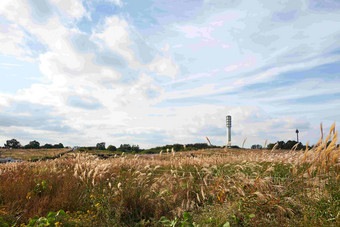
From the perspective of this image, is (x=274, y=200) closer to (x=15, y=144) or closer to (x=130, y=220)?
(x=130, y=220)

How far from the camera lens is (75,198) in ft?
18.2

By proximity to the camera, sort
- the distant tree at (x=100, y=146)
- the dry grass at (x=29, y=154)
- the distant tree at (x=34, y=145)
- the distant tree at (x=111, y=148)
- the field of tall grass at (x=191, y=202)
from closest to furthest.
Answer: the field of tall grass at (x=191, y=202) → the dry grass at (x=29, y=154) → the distant tree at (x=111, y=148) → the distant tree at (x=100, y=146) → the distant tree at (x=34, y=145)

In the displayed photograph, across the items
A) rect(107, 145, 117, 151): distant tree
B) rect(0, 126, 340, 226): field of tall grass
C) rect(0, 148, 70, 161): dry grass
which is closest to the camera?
rect(0, 126, 340, 226): field of tall grass

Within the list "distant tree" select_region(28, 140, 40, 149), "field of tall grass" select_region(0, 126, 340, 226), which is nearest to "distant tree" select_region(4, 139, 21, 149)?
"distant tree" select_region(28, 140, 40, 149)

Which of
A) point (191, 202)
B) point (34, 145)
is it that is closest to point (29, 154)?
point (34, 145)

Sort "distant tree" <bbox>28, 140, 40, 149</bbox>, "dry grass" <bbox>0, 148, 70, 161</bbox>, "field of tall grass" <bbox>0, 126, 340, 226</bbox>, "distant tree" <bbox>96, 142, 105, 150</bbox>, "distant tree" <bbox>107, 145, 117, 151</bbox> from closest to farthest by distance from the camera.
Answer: "field of tall grass" <bbox>0, 126, 340, 226</bbox> → "dry grass" <bbox>0, 148, 70, 161</bbox> → "distant tree" <bbox>107, 145, 117, 151</bbox> → "distant tree" <bbox>96, 142, 105, 150</bbox> → "distant tree" <bbox>28, 140, 40, 149</bbox>

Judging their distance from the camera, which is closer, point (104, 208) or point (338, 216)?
point (338, 216)

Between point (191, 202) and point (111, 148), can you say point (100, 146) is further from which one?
point (191, 202)

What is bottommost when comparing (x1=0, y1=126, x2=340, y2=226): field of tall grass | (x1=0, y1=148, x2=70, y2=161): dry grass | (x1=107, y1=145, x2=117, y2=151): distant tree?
(x1=0, y1=126, x2=340, y2=226): field of tall grass

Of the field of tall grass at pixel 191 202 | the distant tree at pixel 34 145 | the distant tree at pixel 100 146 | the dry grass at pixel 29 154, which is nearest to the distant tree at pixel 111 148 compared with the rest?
the distant tree at pixel 100 146

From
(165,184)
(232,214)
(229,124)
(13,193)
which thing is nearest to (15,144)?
(13,193)

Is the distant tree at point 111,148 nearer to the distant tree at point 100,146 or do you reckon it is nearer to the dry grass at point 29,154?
the distant tree at point 100,146

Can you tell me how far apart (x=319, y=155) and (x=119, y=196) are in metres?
4.06

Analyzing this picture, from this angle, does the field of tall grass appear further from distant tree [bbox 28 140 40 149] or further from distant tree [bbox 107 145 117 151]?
distant tree [bbox 28 140 40 149]
